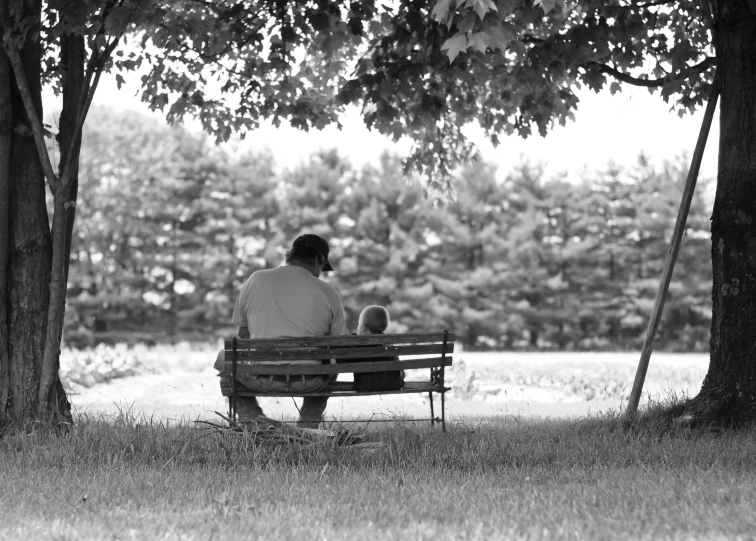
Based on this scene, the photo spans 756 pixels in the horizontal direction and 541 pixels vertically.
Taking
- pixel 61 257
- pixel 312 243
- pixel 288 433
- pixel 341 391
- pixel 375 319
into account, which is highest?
pixel 312 243

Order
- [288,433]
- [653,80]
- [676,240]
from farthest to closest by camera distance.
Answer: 1. [653,80]
2. [676,240]
3. [288,433]

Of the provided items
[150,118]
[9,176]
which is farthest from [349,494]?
[150,118]

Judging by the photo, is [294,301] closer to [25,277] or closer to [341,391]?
[341,391]

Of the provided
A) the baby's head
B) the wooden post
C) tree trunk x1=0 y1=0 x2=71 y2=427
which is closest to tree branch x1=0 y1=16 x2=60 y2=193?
tree trunk x1=0 y1=0 x2=71 y2=427

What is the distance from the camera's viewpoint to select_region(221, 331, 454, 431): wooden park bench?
654 centimetres

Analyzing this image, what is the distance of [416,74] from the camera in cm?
945

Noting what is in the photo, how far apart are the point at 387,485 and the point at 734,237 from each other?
3.88 meters

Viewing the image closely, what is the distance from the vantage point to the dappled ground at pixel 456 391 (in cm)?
1011

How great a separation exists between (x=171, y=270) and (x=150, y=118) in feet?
32.2

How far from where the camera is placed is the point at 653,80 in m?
9.12

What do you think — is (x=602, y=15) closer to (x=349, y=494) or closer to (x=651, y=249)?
(x=349, y=494)

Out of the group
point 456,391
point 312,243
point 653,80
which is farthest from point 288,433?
point 456,391

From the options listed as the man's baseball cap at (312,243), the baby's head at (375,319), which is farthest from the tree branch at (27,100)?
the baby's head at (375,319)

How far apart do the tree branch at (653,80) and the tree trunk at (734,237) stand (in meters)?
1.22
